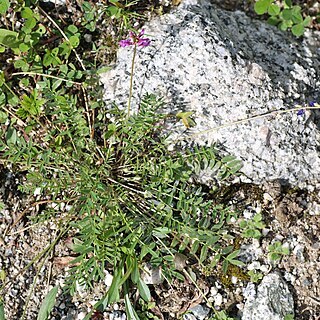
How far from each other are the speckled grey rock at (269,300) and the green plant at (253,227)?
0.20 meters

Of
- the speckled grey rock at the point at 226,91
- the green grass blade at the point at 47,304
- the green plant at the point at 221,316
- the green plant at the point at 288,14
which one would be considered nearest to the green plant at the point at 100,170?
the green grass blade at the point at 47,304

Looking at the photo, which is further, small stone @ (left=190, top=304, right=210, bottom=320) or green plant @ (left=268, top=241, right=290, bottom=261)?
green plant @ (left=268, top=241, right=290, bottom=261)

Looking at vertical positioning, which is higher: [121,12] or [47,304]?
[121,12]

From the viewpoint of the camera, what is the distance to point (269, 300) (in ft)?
9.10

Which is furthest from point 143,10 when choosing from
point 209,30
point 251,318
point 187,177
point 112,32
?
point 251,318

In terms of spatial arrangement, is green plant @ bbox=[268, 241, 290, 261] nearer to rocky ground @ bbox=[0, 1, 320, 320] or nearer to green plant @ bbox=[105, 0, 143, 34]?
rocky ground @ bbox=[0, 1, 320, 320]

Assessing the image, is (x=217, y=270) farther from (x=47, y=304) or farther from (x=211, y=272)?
(x=47, y=304)

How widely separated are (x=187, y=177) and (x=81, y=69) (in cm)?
82

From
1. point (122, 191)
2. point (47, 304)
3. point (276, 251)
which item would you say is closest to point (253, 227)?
point (276, 251)

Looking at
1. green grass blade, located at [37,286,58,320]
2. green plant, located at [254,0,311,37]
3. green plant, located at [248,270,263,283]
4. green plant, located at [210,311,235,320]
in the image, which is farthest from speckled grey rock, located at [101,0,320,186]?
green grass blade, located at [37,286,58,320]

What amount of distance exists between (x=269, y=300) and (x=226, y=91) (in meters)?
0.99

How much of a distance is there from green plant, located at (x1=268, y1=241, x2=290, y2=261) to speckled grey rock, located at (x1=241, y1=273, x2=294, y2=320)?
80 mm

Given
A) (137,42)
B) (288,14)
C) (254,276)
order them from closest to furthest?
(137,42)
(254,276)
(288,14)

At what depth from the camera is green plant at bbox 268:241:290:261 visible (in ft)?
9.44
